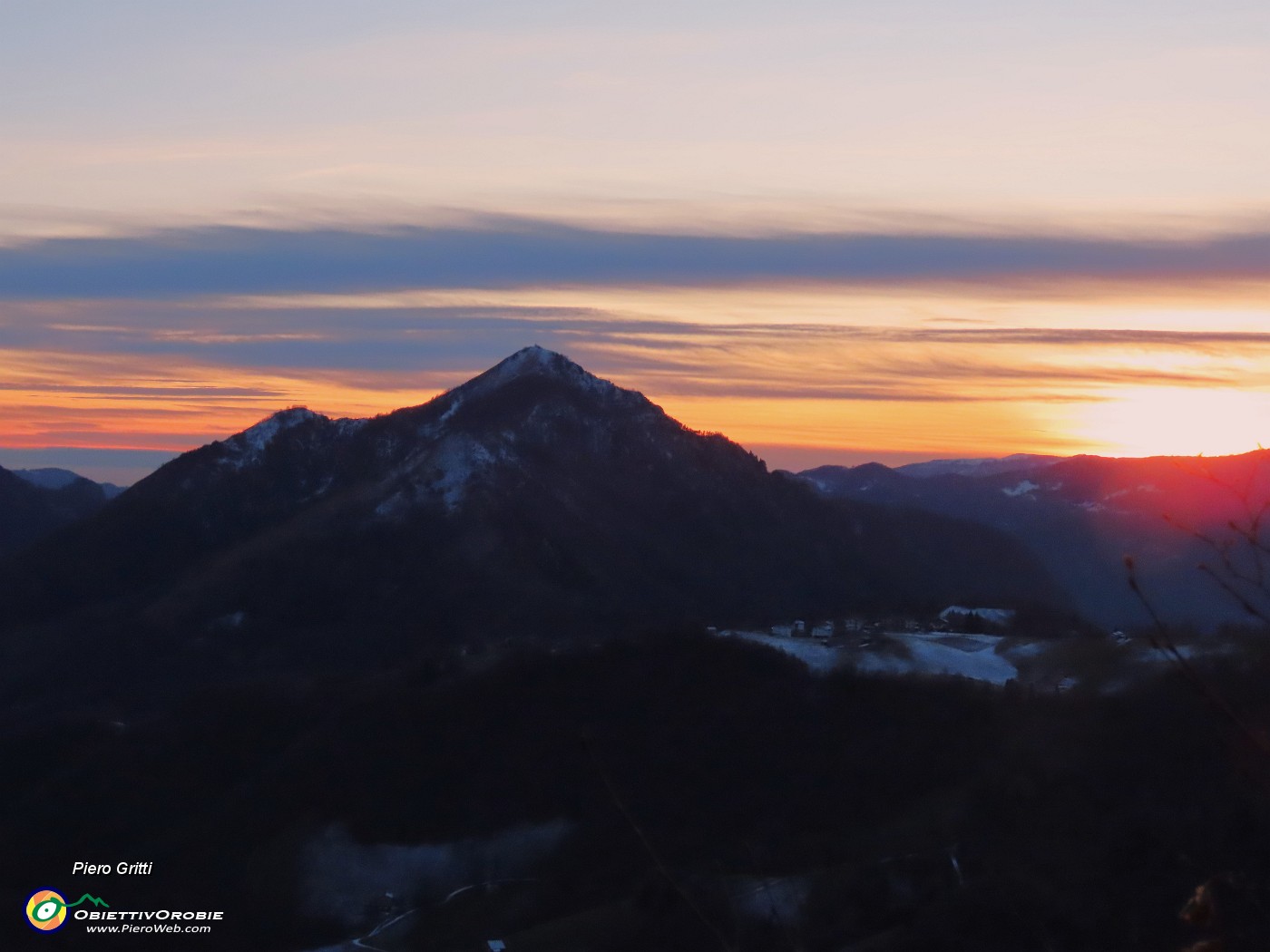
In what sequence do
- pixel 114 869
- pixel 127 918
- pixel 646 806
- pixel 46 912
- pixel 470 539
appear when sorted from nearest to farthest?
pixel 46 912, pixel 127 918, pixel 114 869, pixel 646 806, pixel 470 539

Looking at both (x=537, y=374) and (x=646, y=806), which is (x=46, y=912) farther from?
(x=537, y=374)

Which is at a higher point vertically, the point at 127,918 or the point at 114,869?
the point at 127,918

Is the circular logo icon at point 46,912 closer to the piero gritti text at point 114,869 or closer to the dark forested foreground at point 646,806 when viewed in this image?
the dark forested foreground at point 646,806

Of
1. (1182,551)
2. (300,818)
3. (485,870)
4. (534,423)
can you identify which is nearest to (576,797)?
(485,870)

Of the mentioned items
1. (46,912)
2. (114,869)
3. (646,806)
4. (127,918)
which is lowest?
(114,869)

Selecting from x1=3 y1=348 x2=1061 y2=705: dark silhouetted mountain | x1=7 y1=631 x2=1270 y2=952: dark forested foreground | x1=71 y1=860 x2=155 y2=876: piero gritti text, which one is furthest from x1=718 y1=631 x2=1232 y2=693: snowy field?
x1=3 y1=348 x2=1061 y2=705: dark silhouetted mountain

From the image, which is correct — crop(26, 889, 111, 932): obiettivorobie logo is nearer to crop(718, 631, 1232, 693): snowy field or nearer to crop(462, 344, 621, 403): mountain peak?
crop(718, 631, 1232, 693): snowy field

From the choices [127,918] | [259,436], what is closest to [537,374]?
[259,436]
